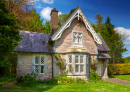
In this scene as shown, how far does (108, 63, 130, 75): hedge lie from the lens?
70.0 ft

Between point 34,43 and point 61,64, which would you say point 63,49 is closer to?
point 61,64

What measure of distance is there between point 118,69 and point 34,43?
1661cm

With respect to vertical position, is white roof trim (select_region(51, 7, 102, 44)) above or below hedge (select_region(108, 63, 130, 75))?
above

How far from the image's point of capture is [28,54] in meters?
12.8

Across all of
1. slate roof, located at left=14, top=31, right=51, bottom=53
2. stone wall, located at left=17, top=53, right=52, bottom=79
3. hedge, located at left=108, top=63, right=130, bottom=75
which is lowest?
hedge, located at left=108, top=63, right=130, bottom=75

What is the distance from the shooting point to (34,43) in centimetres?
1394

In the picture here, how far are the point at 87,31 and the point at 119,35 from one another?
18444 millimetres

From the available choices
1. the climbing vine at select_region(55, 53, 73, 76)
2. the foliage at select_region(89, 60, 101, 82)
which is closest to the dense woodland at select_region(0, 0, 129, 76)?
the climbing vine at select_region(55, 53, 73, 76)

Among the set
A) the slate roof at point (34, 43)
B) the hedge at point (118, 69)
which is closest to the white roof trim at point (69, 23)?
the slate roof at point (34, 43)

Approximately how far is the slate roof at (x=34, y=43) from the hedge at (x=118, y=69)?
13.4m

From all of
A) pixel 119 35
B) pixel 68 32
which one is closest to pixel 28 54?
pixel 68 32

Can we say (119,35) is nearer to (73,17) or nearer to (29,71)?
(73,17)

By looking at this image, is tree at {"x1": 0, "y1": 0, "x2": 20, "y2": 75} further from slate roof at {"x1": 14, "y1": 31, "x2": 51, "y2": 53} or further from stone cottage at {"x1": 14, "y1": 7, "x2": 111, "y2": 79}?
stone cottage at {"x1": 14, "y1": 7, "x2": 111, "y2": 79}

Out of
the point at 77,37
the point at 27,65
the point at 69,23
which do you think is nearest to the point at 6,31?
the point at 27,65
